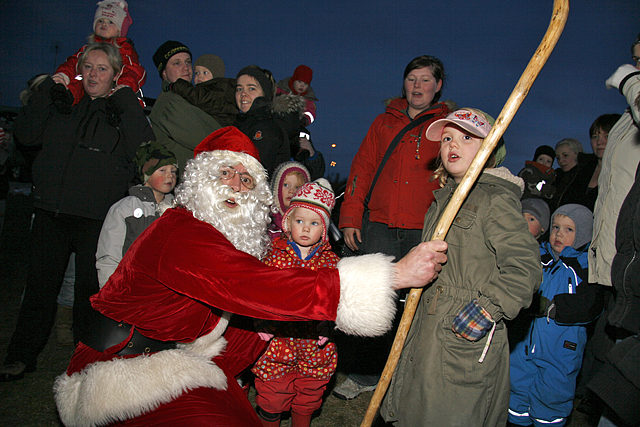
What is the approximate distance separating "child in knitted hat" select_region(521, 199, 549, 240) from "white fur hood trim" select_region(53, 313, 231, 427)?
11.0 ft

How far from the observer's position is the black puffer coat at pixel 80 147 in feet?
11.3

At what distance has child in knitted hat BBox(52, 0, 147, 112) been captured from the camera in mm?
3791

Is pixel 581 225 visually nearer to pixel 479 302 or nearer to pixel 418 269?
pixel 479 302

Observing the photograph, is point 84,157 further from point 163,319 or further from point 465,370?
point 465,370

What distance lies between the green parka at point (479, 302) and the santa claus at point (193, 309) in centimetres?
41

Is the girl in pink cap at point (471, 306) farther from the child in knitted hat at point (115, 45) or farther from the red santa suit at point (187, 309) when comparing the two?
the child in knitted hat at point (115, 45)

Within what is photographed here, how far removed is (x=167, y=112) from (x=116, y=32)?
1700 millimetres

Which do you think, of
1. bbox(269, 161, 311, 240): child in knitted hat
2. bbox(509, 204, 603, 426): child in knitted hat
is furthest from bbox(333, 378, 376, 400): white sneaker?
bbox(269, 161, 311, 240): child in knitted hat

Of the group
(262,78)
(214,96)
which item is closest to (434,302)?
(262,78)

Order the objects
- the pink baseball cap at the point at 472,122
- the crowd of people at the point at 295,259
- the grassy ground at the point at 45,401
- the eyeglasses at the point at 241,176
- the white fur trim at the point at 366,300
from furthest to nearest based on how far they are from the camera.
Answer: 1. the grassy ground at the point at 45,401
2. the eyeglasses at the point at 241,176
3. the pink baseball cap at the point at 472,122
4. the crowd of people at the point at 295,259
5. the white fur trim at the point at 366,300

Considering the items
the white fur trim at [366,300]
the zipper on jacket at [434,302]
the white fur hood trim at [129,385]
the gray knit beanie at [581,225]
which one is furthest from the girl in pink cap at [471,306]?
the gray knit beanie at [581,225]

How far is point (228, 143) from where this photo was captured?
260cm

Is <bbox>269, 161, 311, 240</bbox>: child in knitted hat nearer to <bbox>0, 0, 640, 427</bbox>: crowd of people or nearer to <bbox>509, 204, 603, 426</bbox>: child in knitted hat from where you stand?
<bbox>0, 0, 640, 427</bbox>: crowd of people

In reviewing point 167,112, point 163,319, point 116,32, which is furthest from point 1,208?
point 163,319
